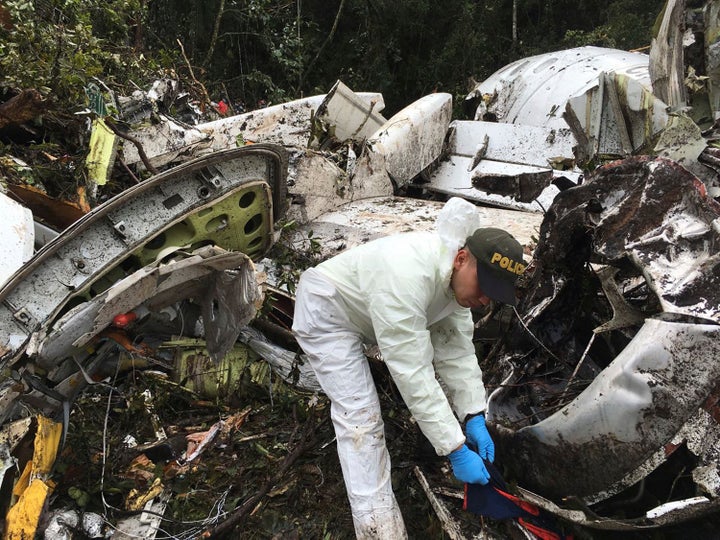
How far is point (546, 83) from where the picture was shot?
619cm

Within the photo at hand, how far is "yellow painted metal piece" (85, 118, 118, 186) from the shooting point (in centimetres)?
390

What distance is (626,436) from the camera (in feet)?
6.40

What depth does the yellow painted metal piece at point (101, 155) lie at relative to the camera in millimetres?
3902

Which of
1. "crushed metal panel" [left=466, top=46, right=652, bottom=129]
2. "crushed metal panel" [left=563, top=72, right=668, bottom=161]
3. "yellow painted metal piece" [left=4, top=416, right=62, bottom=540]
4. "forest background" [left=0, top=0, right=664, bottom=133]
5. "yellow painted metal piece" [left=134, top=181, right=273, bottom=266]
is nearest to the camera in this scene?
"yellow painted metal piece" [left=4, top=416, right=62, bottom=540]

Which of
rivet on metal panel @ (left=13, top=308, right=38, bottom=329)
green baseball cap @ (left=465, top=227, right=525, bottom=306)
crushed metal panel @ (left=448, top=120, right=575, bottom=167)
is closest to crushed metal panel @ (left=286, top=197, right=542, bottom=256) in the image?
crushed metal panel @ (left=448, top=120, right=575, bottom=167)

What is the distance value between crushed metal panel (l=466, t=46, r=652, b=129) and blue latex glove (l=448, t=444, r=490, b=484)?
4.17m

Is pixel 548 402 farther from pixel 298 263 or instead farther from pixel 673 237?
pixel 298 263

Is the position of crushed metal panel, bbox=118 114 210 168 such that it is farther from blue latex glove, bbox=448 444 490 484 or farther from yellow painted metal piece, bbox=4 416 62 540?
blue latex glove, bbox=448 444 490 484

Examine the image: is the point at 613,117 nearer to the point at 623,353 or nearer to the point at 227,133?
the point at 623,353

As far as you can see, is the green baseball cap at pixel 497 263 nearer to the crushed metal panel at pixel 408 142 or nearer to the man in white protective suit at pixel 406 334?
the man in white protective suit at pixel 406 334

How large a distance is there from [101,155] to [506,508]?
3398 mm

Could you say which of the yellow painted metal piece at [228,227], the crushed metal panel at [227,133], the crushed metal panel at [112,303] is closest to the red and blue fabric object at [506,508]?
the crushed metal panel at [112,303]

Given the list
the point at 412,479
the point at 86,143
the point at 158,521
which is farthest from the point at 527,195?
the point at 86,143

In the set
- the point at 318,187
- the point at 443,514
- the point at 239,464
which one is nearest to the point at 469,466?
the point at 443,514
